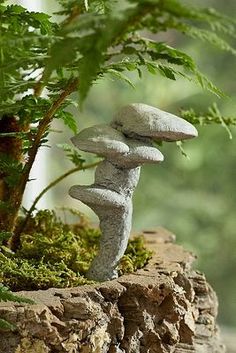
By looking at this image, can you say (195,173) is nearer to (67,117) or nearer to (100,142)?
(67,117)

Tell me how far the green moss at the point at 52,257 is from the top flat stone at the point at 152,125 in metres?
0.21

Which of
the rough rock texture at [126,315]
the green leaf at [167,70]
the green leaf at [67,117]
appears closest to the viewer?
the rough rock texture at [126,315]

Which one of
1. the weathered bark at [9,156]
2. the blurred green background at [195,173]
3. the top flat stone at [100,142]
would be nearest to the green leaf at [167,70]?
the top flat stone at [100,142]

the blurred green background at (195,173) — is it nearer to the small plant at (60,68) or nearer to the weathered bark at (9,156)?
the small plant at (60,68)

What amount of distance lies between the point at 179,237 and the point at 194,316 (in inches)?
51.0

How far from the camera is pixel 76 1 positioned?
912 mm

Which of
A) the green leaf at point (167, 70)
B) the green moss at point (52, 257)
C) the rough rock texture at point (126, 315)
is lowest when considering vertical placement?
the rough rock texture at point (126, 315)

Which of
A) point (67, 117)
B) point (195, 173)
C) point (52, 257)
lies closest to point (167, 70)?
point (67, 117)

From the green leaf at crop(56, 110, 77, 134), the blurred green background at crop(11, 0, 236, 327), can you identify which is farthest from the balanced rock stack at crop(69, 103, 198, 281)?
the blurred green background at crop(11, 0, 236, 327)

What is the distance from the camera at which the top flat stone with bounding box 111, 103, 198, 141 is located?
0.91 metres

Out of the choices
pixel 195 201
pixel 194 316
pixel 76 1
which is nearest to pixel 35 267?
pixel 194 316

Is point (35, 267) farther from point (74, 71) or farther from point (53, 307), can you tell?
point (74, 71)

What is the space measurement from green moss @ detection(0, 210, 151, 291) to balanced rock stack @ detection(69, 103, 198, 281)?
4 centimetres

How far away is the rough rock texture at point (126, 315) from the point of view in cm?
82
